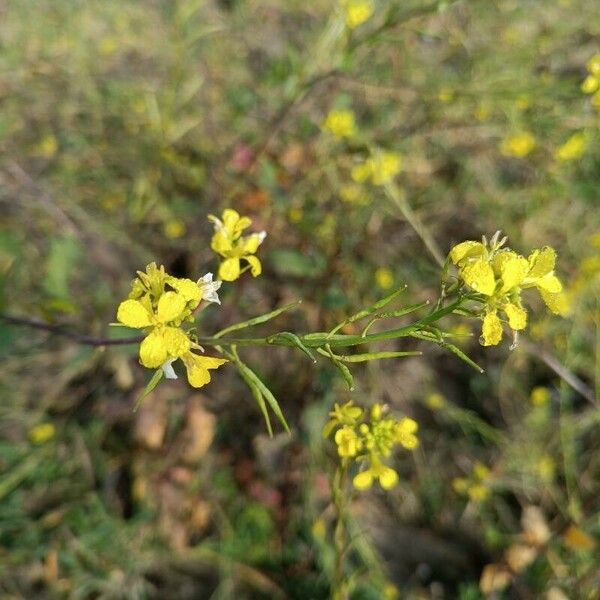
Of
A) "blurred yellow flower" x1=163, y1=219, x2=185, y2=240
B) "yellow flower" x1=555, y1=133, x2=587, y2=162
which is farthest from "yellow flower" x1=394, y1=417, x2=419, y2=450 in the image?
"yellow flower" x1=555, y1=133, x2=587, y2=162

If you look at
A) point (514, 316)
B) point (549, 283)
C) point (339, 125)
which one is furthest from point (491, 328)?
point (339, 125)

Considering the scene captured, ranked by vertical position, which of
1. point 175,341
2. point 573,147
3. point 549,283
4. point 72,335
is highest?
point 175,341

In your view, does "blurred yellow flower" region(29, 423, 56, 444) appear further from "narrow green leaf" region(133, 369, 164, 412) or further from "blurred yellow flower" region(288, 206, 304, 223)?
"narrow green leaf" region(133, 369, 164, 412)

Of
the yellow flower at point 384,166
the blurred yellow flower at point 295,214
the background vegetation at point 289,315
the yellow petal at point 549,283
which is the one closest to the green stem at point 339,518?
the yellow petal at point 549,283

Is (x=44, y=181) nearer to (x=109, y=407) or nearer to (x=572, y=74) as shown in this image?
(x=109, y=407)

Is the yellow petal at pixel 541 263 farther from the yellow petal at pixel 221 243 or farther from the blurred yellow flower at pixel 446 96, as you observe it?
the blurred yellow flower at pixel 446 96

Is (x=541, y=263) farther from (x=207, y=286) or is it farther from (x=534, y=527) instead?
(x=534, y=527)
